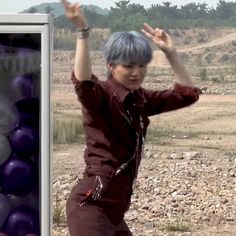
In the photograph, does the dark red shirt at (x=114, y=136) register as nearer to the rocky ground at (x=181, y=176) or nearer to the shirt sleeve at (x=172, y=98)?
the shirt sleeve at (x=172, y=98)

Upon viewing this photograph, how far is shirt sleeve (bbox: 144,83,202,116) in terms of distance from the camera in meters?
4.06

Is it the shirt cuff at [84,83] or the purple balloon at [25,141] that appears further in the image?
the purple balloon at [25,141]

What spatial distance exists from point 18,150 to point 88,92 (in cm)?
50

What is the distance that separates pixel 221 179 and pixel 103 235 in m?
5.12

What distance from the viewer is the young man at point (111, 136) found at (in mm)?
3775

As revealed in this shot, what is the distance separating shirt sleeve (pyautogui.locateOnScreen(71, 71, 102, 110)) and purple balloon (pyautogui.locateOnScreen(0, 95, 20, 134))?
0.40 meters

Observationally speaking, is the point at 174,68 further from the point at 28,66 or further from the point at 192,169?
the point at 192,169

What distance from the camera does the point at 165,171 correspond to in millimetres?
9164

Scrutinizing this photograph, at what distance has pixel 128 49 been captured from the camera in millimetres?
3854

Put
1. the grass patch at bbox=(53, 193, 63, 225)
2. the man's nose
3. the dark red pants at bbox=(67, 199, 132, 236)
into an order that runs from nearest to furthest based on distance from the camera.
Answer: the dark red pants at bbox=(67, 199, 132, 236) < the man's nose < the grass patch at bbox=(53, 193, 63, 225)

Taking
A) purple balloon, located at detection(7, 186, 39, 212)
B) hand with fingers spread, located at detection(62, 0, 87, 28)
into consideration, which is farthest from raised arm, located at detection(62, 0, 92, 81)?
purple balloon, located at detection(7, 186, 39, 212)

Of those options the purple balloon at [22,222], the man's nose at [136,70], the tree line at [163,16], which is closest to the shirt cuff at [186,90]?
the man's nose at [136,70]

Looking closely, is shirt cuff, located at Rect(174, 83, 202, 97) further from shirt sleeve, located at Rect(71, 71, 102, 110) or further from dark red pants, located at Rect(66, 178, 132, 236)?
dark red pants, located at Rect(66, 178, 132, 236)

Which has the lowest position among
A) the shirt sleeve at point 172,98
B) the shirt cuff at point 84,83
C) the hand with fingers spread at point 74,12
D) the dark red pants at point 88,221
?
the dark red pants at point 88,221
